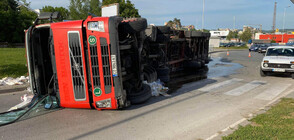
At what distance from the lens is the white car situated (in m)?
10.5

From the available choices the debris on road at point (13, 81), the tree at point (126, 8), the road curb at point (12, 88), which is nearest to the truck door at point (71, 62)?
the road curb at point (12, 88)

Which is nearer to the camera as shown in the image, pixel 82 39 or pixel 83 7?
pixel 82 39

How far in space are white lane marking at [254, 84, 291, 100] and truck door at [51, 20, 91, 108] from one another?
17.4ft

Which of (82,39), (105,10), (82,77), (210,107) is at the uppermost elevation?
(105,10)

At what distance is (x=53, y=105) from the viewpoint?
19.2ft

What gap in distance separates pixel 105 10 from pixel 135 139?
6.83m

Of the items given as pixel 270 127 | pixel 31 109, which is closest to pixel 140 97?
pixel 31 109

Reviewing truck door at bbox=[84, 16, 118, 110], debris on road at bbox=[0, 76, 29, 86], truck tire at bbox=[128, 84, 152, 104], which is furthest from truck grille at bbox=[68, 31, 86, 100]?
debris on road at bbox=[0, 76, 29, 86]

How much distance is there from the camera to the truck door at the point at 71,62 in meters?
5.18

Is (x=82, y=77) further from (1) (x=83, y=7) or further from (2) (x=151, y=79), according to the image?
(1) (x=83, y=7)

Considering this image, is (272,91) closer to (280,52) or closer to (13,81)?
(280,52)

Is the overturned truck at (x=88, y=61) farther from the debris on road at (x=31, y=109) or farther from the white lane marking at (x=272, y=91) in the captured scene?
the white lane marking at (x=272, y=91)

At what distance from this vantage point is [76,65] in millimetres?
5227

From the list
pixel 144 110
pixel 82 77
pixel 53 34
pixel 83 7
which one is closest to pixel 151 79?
pixel 144 110
